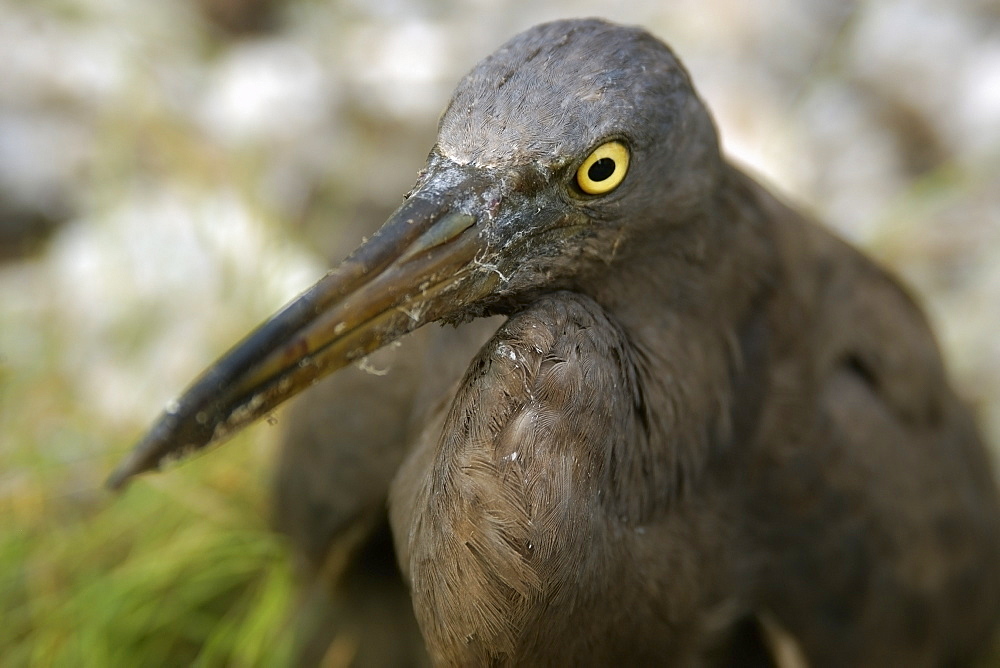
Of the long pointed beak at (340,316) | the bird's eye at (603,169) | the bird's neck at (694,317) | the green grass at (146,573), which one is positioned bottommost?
the bird's neck at (694,317)

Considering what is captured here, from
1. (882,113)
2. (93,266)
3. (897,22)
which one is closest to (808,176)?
(882,113)

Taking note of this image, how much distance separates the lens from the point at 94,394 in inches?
147

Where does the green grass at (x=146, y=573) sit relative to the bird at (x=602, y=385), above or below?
above

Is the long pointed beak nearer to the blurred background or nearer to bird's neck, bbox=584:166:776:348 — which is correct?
bird's neck, bbox=584:166:776:348

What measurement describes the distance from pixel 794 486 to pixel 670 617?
455 millimetres

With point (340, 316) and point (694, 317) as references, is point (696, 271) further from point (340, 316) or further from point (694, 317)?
point (340, 316)

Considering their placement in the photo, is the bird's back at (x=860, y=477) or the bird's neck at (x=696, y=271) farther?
the bird's back at (x=860, y=477)

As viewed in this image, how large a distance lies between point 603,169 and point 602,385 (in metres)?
0.36

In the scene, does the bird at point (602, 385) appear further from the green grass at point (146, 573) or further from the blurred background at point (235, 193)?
the blurred background at point (235, 193)

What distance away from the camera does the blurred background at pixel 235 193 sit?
315 cm

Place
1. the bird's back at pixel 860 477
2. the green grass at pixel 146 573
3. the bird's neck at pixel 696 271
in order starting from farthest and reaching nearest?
the green grass at pixel 146 573 → the bird's back at pixel 860 477 → the bird's neck at pixel 696 271

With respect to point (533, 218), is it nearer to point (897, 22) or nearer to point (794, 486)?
point (794, 486)

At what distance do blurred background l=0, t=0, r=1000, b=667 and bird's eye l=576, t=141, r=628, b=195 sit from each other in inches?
58.3

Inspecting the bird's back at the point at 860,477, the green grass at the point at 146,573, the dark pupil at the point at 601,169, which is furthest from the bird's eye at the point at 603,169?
the green grass at the point at 146,573
